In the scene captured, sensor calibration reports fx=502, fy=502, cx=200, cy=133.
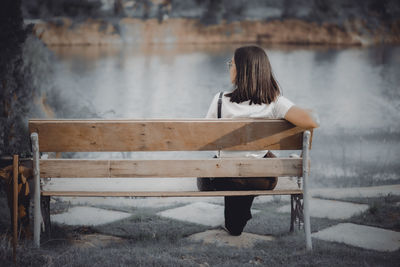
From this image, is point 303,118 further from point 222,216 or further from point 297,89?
point 297,89

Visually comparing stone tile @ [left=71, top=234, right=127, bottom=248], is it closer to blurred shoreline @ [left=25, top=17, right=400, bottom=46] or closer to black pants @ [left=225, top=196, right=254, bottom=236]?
black pants @ [left=225, top=196, right=254, bottom=236]

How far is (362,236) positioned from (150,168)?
1.64 m

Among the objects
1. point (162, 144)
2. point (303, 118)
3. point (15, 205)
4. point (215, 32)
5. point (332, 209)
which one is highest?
point (215, 32)

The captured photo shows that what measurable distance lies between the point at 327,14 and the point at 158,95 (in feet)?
8.82

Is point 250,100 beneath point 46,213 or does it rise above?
above

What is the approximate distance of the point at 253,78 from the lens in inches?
121

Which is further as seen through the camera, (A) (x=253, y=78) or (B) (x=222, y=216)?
(B) (x=222, y=216)

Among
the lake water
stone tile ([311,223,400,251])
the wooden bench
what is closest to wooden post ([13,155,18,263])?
the wooden bench

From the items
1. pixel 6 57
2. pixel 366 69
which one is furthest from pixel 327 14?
pixel 6 57

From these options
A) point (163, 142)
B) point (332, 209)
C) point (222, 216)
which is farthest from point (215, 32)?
point (163, 142)

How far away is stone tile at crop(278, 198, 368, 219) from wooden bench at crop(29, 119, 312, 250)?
55.4 inches

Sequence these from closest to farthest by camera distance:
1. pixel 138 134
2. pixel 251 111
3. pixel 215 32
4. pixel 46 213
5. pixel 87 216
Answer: pixel 138 134 < pixel 251 111 < pixel 46 213 < pixel 87 216 < pixel 215 32

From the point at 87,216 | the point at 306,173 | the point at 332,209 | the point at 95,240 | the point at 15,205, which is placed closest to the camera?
the point at 15,205

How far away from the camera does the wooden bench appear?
2.87 meters
